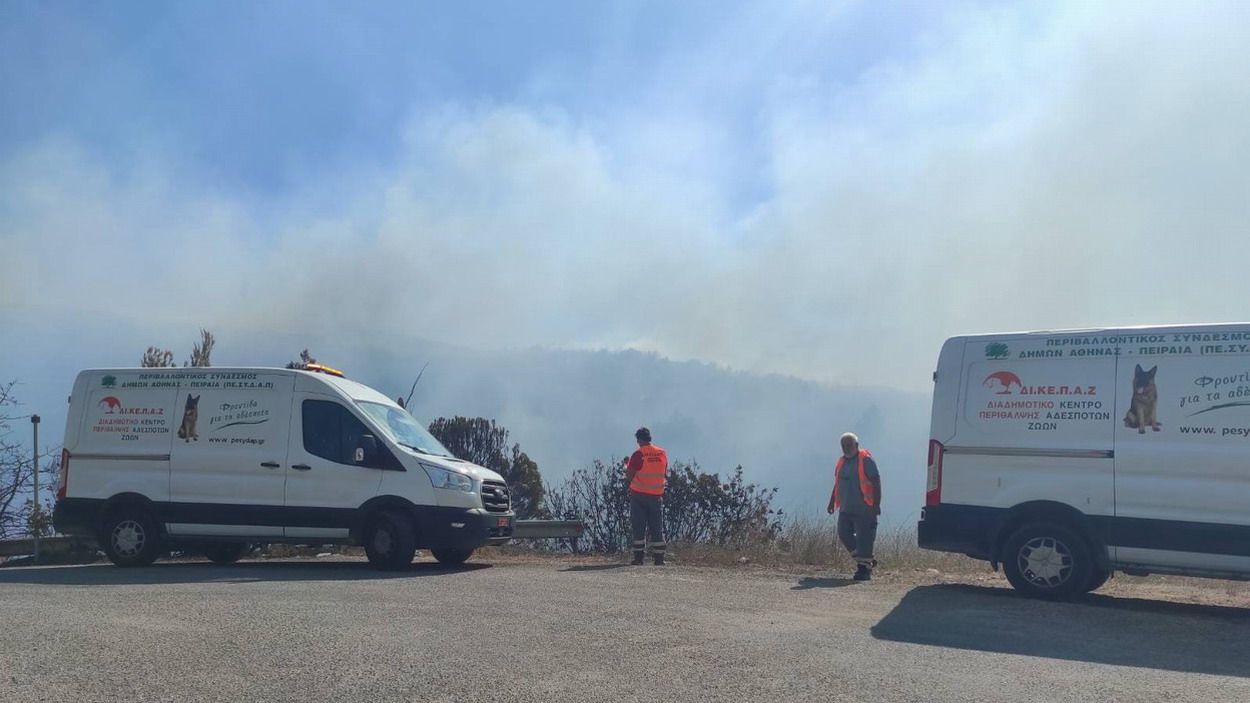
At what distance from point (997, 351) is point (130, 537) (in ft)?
34.2

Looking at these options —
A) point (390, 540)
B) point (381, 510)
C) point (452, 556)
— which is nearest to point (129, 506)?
point (381, 510)

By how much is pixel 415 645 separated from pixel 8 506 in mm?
12190

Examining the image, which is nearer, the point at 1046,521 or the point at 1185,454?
the point at 1185,454

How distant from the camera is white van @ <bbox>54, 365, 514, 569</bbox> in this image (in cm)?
1275

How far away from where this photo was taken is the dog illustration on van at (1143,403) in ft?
32.6

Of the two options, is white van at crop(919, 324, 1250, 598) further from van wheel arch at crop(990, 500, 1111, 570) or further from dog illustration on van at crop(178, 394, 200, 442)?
dog illustration on van at crop(178, 394, 200, 442)

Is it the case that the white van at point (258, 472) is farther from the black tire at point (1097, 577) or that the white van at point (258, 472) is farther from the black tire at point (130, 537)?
the black tire at point (1097, 577)

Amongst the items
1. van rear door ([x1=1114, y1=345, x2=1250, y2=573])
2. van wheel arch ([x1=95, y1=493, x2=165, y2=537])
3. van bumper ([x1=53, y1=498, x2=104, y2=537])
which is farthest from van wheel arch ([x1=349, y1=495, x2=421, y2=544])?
van rear door ([x1=1114, y1=345, x2=1250, y2=573])

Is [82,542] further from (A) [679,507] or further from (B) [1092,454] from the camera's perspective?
(B) [1092,454]

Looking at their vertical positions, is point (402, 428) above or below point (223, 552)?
above

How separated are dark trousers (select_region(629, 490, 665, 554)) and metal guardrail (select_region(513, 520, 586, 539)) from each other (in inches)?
63.0

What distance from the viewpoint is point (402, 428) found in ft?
44.8

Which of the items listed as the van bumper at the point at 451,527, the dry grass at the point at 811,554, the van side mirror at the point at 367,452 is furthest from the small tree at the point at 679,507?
the van side mirror at the point at 367,452

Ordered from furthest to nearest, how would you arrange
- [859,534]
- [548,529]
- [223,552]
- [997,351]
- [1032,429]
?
1. [548,529]
2. [223,552]
3. [859,534]
4. [997,351]
5. [1032,429]
